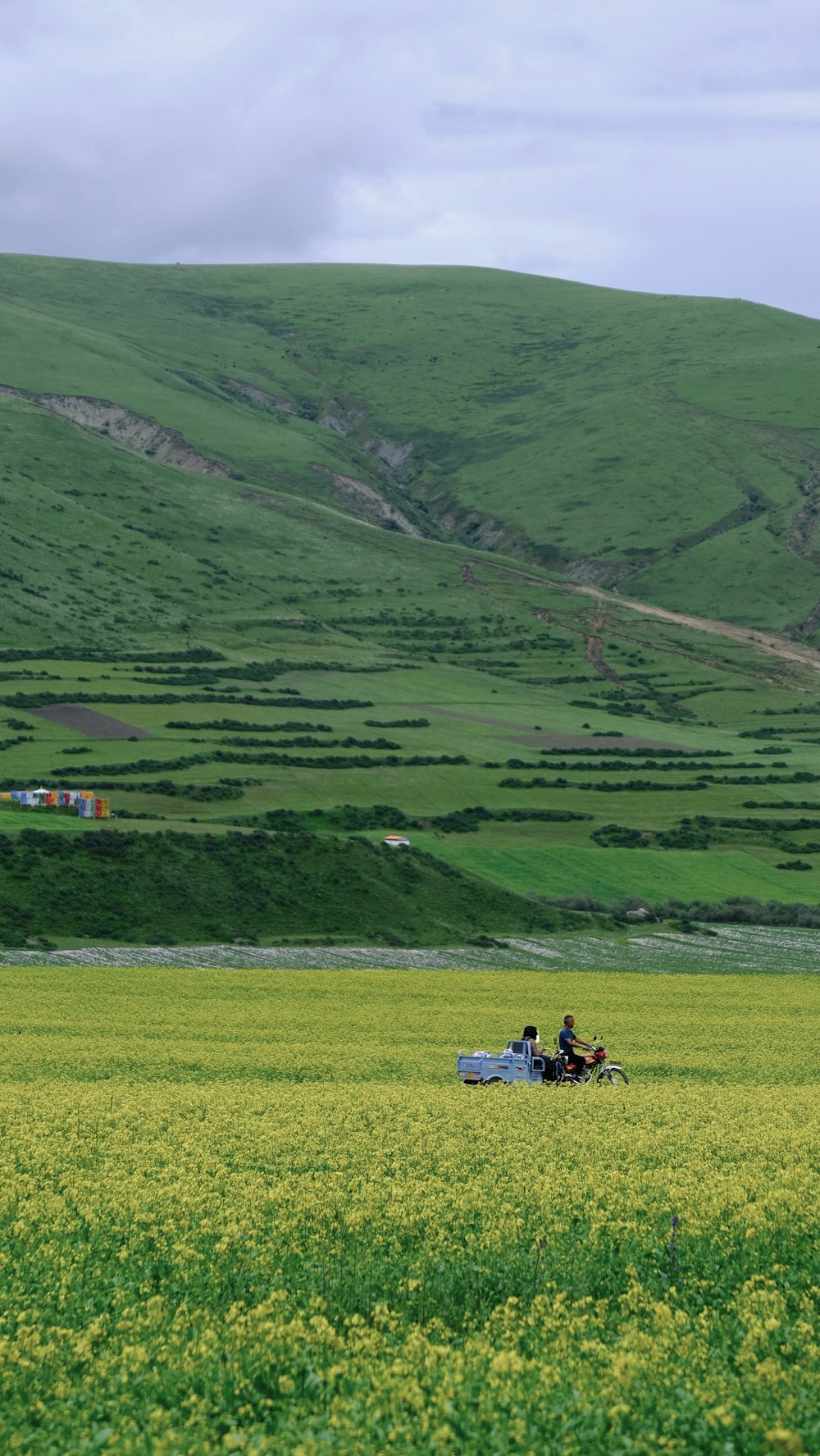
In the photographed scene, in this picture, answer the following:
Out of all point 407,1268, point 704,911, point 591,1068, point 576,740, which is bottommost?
point 704,911

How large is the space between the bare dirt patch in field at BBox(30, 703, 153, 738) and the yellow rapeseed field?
12676 cm

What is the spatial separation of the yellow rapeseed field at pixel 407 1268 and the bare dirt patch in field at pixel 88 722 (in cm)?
12676

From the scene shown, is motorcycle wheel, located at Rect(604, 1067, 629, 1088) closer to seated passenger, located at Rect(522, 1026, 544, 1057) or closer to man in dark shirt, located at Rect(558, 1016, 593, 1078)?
man in dark shirt, located at Rect(558, 1016, 593, 1078)

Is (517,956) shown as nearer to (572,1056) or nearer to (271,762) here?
(572,1056)

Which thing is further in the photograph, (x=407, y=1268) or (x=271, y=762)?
(x=271, y=762)

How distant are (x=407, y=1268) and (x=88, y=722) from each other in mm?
150795

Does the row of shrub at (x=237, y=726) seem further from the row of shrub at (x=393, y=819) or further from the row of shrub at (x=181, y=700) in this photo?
the row of shrub at (x=393, y=819)

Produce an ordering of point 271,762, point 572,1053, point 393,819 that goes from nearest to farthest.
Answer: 1. point 572,1053
2. point 393,819
3. point 271,762

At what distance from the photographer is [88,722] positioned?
161 metres

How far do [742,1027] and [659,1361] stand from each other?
41048 millimetres

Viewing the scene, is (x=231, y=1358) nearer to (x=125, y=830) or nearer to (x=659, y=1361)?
(x=659, y=1361)

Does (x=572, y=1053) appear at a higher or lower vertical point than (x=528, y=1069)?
higher

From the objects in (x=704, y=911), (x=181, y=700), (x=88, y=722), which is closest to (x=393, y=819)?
(x=704, y=911)

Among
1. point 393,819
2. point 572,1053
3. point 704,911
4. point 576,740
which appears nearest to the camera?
point 572,1053
